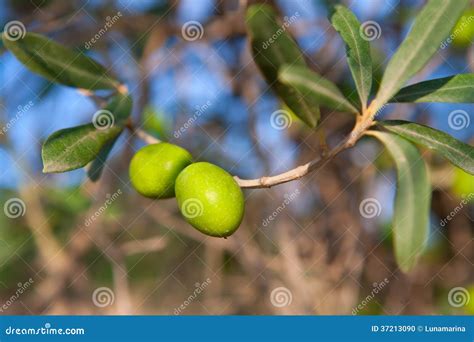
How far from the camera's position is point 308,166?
1.37 metres

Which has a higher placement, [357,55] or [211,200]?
[357,55]

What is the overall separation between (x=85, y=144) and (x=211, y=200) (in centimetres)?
40

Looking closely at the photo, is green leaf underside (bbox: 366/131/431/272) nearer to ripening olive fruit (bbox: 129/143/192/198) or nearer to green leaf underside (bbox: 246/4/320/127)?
green leaf underside (bbox: 246/4/320/127)

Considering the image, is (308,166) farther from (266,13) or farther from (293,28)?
(293,28)

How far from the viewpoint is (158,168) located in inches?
63.5

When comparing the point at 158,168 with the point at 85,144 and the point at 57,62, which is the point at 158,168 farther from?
the point at 57,62

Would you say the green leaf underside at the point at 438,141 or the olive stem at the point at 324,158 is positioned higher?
the green leaf underside at the point at 438,141

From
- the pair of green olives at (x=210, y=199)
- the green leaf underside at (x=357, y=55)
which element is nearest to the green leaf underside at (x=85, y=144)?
the pair of green olives at (x=210, y=199)

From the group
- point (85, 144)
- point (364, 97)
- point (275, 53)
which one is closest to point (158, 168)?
point (85, 144)

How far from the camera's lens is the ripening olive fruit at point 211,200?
1438mm

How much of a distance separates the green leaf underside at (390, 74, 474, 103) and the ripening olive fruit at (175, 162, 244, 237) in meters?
0.46

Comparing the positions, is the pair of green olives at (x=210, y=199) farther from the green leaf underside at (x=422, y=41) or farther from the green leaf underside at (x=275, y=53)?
the green leaf underside at (x=422, y=41)

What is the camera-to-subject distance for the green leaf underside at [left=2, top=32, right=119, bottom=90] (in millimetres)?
1681

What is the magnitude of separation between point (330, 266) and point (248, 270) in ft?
1.46
